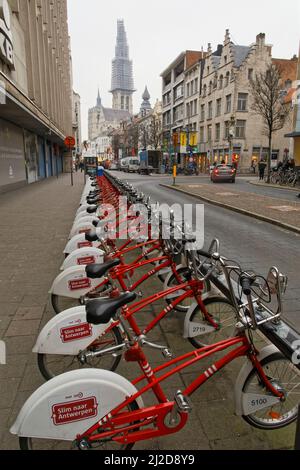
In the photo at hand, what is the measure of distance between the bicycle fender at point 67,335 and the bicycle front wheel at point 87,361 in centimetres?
12

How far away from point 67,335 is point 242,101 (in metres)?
43.6

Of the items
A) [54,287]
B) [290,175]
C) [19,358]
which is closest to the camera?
[19,358]

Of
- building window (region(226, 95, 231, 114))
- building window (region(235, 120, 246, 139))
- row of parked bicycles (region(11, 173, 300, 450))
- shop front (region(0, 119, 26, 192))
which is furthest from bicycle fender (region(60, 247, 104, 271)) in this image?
building window (region(226, 95, 231, 114))

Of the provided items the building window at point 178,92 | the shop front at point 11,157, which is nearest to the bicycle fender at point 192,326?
the shop front at point 11,157

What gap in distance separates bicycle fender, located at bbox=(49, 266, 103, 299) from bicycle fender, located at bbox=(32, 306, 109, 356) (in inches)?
37.3

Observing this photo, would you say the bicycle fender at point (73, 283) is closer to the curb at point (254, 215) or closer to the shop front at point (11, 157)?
the curb at point (254, 215)

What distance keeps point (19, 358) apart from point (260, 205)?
35.2 feet

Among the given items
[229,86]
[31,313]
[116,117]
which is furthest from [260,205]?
[116,117]

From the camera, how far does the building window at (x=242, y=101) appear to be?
4094 centimetres

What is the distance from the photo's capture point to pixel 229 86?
4172cm

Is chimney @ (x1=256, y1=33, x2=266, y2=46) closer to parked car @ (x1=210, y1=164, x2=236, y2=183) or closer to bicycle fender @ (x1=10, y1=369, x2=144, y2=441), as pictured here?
parked car @ (x1=210, y1=164, x2=236, y2=183)

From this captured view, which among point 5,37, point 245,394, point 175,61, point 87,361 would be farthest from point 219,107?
point 245,394

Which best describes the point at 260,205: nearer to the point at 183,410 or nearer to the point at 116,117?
the point at 183,410

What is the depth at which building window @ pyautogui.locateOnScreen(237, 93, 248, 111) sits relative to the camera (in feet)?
134
